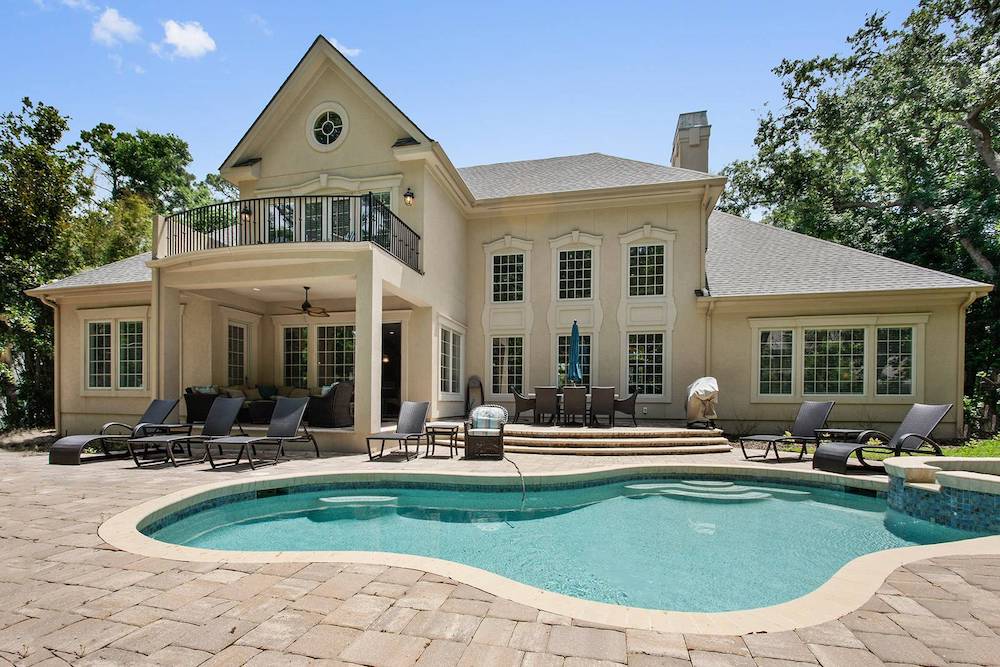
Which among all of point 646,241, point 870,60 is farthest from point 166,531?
point 870,60

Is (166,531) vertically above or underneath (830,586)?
underneath

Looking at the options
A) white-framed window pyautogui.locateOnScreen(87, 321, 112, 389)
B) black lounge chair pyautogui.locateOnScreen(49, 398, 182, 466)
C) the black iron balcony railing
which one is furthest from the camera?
white-framed window pyautogui.locateOnScreen(87, 321, 112, 389)

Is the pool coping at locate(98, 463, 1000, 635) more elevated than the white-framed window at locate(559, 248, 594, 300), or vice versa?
the white-framed window at locate(559, 248, 594, 300)

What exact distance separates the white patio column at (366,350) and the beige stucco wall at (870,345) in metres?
8.23

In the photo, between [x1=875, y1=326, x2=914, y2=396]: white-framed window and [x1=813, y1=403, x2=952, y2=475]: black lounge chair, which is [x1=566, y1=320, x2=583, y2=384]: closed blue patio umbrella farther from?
[x1=875, y1=326, x2=914, y2=396]: white-framed window

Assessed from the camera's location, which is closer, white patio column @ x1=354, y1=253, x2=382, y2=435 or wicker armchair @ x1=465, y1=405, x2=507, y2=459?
wicker armchair @ x1=465, y1=405, x2=507, y2=459

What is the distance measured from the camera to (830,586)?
10.2 ft

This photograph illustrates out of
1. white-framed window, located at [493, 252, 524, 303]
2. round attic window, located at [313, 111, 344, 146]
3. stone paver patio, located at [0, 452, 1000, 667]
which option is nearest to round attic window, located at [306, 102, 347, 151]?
round attic window, located at [313, 111, 344, 146]

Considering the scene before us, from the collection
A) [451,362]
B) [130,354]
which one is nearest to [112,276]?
[130,354]

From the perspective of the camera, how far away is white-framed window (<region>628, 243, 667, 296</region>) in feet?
43.7

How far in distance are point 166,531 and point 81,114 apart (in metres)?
16.9

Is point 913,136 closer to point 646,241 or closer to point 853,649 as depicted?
point 646,241

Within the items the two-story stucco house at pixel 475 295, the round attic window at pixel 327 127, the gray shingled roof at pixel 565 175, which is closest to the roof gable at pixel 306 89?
the two-story stucco house at pixel 475 295

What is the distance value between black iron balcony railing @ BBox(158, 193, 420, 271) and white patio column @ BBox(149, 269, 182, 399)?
834mm
